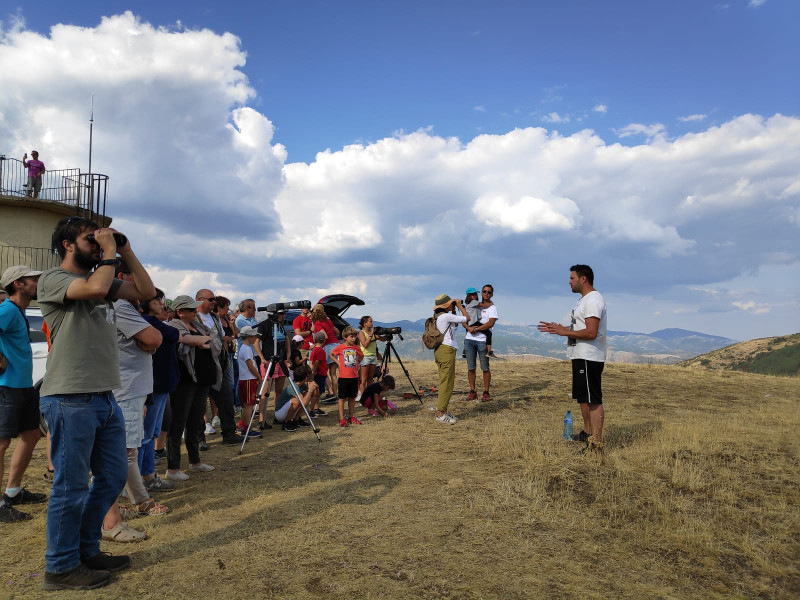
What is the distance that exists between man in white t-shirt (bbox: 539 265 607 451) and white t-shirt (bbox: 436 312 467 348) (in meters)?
2.31

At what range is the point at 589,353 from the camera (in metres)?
6.11

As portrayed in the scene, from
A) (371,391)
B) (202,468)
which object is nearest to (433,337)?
(371,391)

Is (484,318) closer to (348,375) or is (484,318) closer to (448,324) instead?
(448,324)

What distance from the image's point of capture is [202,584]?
3.40 metres

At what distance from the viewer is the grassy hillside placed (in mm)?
34156

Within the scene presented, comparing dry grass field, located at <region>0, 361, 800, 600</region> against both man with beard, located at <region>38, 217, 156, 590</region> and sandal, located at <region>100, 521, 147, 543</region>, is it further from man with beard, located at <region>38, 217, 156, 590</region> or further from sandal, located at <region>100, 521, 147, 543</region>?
man with beard, located at <region>38, 217, 156, 590</region>

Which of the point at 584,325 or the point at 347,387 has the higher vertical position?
the point at 584,325

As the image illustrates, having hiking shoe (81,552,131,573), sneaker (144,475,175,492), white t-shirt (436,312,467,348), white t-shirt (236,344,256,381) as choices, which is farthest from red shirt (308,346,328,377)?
hiking shoe (81,552,131,573)

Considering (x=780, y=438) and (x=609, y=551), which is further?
(x=780, y=438)

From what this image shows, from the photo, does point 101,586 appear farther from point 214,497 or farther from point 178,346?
point 178,346

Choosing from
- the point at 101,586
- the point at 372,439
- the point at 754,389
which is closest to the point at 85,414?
the point at 101,586

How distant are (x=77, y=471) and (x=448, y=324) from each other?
617 centimetres

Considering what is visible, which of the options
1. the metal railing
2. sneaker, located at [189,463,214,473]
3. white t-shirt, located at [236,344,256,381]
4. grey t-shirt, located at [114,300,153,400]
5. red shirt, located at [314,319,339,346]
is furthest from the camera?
the metal railing

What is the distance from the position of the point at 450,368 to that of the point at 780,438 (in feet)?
15.6
